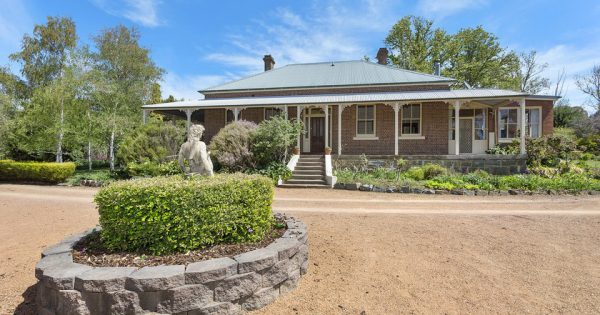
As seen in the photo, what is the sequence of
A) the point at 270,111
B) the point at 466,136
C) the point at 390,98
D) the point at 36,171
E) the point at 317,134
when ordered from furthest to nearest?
1. the point at 270,111
2. the point at 317,134
3. the point at 466,136
4. the point at 390,98
5. the point at 36,171

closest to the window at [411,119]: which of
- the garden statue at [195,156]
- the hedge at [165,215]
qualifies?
the garden statue at [195,156]

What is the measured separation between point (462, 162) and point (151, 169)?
14178mm

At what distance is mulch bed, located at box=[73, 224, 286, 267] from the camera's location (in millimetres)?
3193

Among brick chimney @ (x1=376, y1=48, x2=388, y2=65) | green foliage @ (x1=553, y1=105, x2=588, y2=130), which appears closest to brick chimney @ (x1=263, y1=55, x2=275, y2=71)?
brick chimney @ (x1=376, y1=48, x2=388, y2=65)

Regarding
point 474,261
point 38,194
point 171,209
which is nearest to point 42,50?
point 38,194

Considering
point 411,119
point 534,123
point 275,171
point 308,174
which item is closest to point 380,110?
point 411,119

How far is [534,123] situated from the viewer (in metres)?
19.7

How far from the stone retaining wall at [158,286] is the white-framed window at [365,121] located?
15005 millimetres

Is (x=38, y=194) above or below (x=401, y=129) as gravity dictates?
below

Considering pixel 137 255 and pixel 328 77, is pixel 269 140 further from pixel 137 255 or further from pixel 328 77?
pixel 137 255

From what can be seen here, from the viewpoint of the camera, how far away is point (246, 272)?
10.1ft

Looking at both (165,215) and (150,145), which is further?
(150,145)

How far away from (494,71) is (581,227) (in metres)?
31.1

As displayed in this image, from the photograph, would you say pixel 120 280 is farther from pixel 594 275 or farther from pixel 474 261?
pixel 594 275
